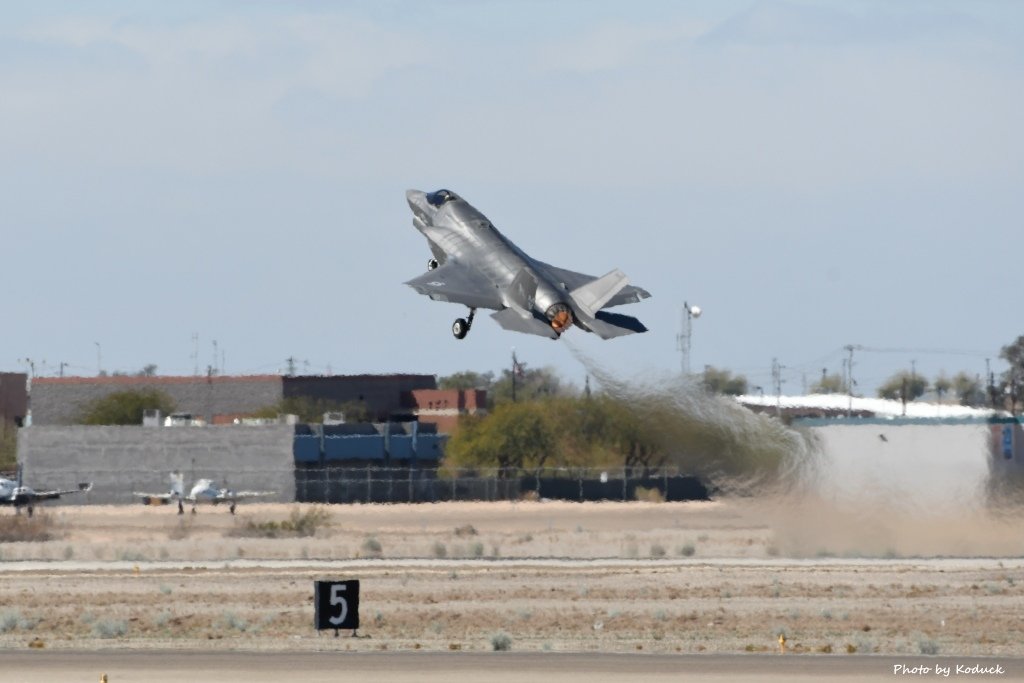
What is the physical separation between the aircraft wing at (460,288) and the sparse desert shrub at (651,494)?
45.2 meters

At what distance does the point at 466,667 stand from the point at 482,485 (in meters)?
65.4

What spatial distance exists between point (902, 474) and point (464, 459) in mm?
54210

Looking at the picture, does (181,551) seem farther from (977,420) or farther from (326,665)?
(326,665)

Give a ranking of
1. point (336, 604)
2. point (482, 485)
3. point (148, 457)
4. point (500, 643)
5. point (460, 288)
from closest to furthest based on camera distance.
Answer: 1. point (500, 643)
2. point (336, 604)
3. point (460, 288)
4. point (482, 485)
5. point (148, 457)

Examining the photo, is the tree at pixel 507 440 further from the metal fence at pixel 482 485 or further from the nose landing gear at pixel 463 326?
the nose landing gear at pixel 463 326

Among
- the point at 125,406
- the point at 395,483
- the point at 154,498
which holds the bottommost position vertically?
the point at 154,498

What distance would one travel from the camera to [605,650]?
50.0 m

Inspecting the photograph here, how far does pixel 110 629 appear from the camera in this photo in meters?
55.1

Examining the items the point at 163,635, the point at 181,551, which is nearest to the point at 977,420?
the point at 163,635

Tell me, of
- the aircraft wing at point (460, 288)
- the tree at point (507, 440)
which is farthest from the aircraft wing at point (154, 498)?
the aircraft wing at point (460, 288)

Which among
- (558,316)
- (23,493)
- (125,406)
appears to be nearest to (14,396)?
(125,406)

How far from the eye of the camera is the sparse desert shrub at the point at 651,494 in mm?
98438

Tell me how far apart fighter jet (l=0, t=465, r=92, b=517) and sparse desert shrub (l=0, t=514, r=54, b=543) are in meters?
4.03

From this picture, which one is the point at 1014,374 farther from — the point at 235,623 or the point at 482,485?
the point at 235,623
